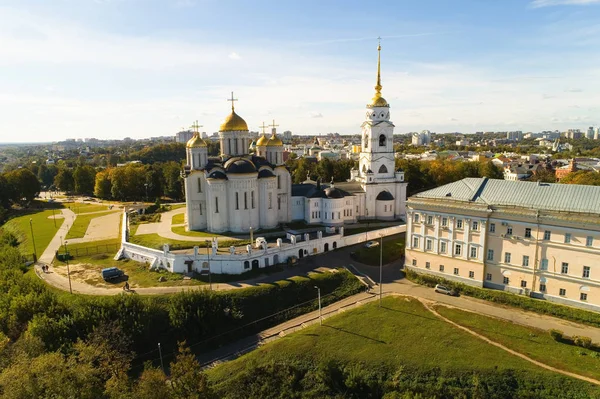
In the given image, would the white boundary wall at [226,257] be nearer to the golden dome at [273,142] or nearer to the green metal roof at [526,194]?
the green metal roof at [526,194]

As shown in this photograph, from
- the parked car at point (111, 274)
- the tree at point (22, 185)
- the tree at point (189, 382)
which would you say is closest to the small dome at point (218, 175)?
the parked car at point (111, 274)

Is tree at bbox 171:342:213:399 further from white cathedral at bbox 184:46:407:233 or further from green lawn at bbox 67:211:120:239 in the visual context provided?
green lawn at bbox 67:211:120:239

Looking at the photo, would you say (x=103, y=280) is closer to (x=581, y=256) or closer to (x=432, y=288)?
(x=432, y=288)

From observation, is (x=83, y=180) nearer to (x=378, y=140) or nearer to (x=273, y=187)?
(x=273, y=187)

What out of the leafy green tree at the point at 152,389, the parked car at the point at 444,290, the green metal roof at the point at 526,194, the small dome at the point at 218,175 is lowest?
the parked car at the point at 444,290

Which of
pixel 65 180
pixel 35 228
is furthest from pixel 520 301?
pixel 65 180

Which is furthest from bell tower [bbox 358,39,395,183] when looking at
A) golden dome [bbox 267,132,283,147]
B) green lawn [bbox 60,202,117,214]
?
green lawn [bbox 60,202,117,214]
